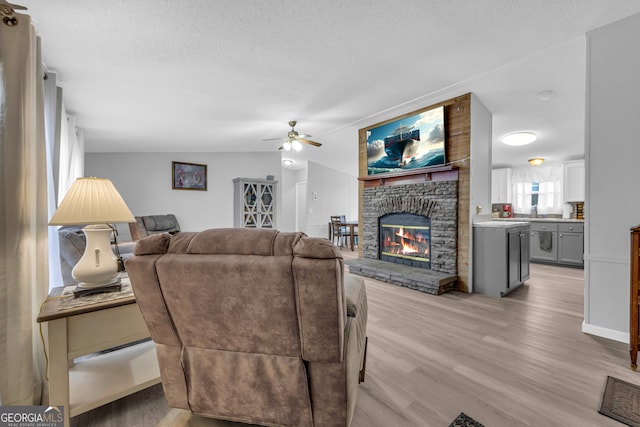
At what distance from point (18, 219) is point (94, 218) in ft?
0.95

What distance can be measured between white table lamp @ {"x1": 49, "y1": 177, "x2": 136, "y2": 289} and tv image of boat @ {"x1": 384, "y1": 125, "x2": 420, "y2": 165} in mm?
3698

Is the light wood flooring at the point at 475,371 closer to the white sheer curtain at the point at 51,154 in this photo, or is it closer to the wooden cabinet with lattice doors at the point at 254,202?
the white sheer curtain at the point at 51,154

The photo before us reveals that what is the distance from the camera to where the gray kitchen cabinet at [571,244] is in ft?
14.9

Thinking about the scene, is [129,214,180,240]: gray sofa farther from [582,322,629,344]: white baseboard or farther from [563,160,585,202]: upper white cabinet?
[563,160,585,202]: upper white cabinet

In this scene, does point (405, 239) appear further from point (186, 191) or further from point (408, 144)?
point (186, 191)

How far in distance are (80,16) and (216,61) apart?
35.7 inches

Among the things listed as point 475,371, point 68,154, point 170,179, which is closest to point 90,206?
point 68,154

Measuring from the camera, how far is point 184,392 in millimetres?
1109

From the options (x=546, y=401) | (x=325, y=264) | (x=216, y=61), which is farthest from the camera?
(x=216, y=61)

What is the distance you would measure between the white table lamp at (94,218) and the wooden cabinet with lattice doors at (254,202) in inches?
176

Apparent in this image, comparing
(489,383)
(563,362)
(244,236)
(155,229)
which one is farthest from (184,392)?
(155,229)

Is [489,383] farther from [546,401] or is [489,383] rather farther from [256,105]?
[256,105]

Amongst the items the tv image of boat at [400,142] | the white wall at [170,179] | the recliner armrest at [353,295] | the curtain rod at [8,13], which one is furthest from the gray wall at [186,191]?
the recliner armrest at [353,295]

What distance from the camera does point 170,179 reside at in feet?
18.2
